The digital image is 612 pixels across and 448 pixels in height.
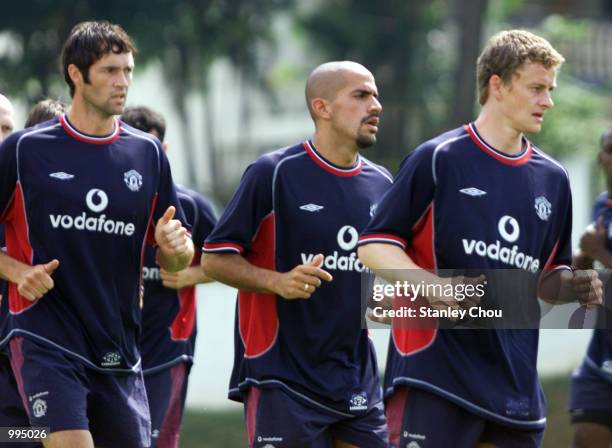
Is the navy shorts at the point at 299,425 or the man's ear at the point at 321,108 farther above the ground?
the man's ear at the point at 321,108

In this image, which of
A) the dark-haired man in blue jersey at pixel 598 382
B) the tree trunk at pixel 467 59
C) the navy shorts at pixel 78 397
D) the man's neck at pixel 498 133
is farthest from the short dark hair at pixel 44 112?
the tree trunk at pixel 467 59

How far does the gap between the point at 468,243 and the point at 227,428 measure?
10.1 meters

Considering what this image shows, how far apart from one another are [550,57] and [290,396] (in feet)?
6.80

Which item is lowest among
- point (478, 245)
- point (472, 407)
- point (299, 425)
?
point (299, 425)

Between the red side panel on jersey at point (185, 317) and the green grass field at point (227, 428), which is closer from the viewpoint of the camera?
the red side panel on jersey at point (185, 317)

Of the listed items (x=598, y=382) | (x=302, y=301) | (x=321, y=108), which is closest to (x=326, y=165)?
(x=321, y=108)

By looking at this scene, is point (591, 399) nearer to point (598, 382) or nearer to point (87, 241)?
point (598, 382)

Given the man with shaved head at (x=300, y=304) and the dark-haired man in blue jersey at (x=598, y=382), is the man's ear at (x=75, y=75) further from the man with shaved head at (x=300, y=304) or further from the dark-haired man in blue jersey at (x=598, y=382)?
the dark-haired man in blue jersey at (x=598, y=382)

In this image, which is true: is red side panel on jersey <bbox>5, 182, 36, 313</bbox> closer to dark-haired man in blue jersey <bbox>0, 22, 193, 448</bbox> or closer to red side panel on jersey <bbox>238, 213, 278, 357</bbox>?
dark-haired man in blue jersey <bbox>0, 22, 193, 448</bbox>

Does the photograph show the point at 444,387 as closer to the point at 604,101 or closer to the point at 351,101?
the point at 351,101

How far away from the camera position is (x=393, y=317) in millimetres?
7004

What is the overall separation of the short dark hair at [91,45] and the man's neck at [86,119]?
12 centimetres

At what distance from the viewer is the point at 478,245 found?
22.0ft

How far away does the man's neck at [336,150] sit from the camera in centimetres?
782
